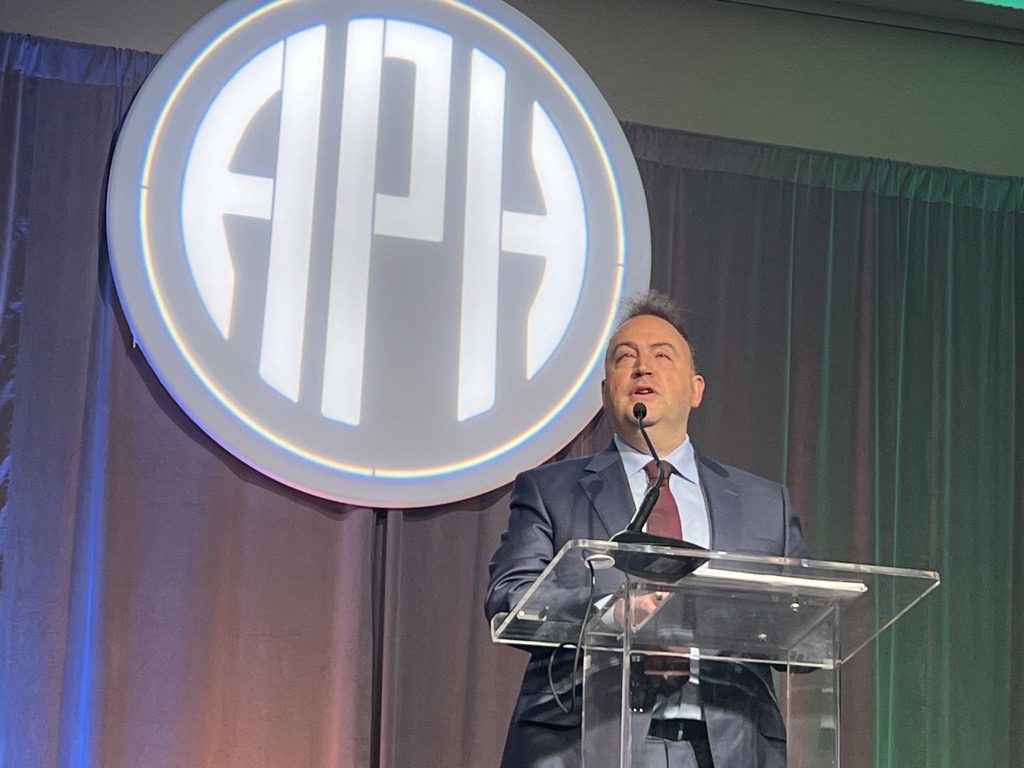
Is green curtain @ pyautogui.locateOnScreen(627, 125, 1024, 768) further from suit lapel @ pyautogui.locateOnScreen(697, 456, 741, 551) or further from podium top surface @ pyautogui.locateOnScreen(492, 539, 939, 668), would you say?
podium top surface @ pyautogui.locateOnScreen(492, 539, 939, 668)

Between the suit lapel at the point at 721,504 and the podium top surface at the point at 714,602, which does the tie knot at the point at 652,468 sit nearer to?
the suit lapel at the point at 721,504

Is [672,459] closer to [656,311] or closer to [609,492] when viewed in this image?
[609,492]

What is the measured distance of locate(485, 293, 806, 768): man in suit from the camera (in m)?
1.96

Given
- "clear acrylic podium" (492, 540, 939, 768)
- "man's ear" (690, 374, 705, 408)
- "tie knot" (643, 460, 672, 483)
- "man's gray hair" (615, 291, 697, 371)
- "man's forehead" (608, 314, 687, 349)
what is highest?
"man's gray hair" (615, 291, 697, 371)

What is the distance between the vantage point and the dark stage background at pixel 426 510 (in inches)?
137

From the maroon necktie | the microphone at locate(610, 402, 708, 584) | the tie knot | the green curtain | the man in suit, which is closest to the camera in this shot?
the microphone at locate(610, 402, 708, 584)

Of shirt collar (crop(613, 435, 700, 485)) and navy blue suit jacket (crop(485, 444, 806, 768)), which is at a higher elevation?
shirt collar (crop(613, 435, 700, 485))

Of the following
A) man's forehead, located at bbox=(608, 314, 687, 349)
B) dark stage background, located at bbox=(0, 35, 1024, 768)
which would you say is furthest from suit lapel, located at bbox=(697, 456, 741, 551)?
dark stage background, located at bbox=(0, 35, 1024, 768)

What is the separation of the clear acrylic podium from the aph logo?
1.63 m

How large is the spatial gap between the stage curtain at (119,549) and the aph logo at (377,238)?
0.48ft

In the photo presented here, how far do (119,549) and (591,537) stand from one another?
1.55 m

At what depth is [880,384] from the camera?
4.18 metres

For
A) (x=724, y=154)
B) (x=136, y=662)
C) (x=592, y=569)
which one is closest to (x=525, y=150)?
(x=724, y=154)

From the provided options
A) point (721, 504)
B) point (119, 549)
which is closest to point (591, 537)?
point (721, 504)
